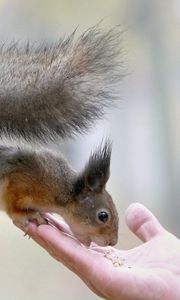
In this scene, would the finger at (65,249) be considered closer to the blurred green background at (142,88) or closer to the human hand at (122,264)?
the human hand at (122,264)

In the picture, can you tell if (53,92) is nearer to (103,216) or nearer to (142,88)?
(103,216)

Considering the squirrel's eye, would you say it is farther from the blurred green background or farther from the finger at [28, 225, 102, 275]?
the blurred green background

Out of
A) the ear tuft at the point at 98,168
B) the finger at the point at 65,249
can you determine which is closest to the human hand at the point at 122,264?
the finger at the point at 65,249

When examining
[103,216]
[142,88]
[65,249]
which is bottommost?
[65,249]

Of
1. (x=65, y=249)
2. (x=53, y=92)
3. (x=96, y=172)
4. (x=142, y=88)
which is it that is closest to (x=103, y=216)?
(x=96, y=172)

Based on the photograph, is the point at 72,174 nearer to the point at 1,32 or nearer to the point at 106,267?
the point at 106,267

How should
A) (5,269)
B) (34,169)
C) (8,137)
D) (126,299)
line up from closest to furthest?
(126,299), (8,137), (34,169), (5,269)

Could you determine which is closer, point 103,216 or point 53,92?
point 53,92

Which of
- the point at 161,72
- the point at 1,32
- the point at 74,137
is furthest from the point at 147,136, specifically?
the point at 74,137
